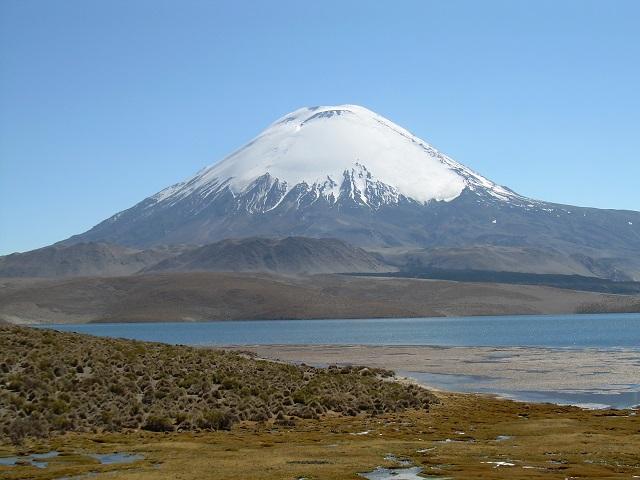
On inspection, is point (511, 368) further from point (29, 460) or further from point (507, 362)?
point (29, 460)

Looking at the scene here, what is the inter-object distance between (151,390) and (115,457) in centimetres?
1299

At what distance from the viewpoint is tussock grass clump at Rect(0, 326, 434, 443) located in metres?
43.2

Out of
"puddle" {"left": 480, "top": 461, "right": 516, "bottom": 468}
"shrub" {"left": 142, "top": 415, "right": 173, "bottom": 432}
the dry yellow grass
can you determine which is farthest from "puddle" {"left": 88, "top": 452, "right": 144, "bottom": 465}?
"puddle" {"left": 480, "top": 461, "right": 516, "bottom": 468}

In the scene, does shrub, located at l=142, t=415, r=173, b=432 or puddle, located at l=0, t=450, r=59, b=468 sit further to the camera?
shrub, located at l=142, t=415, r=173, b=432

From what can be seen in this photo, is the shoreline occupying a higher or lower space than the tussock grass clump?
lower

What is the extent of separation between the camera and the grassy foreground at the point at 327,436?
3100 centimetres

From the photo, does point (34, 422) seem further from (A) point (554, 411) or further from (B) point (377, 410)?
(A) point (554, 411)

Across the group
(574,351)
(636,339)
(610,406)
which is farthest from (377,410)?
(636,339)

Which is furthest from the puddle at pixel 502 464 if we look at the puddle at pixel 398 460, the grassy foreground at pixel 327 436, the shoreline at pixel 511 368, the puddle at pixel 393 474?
the shoreline at pixel 511 368

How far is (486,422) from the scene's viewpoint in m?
45.4

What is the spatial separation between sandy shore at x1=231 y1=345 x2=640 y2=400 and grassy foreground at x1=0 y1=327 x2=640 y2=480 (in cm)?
1370

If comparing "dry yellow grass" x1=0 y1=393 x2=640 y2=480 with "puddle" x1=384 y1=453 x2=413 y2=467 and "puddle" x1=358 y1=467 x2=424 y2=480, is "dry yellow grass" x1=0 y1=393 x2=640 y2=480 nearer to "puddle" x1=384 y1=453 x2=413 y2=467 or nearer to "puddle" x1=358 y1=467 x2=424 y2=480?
"puddle" x1=384 y1=453 x2=413 y2=467

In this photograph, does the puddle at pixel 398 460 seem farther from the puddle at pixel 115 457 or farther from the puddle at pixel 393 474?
the puddle at pixel 115 457

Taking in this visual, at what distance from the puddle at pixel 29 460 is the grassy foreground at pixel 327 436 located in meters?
0.53
